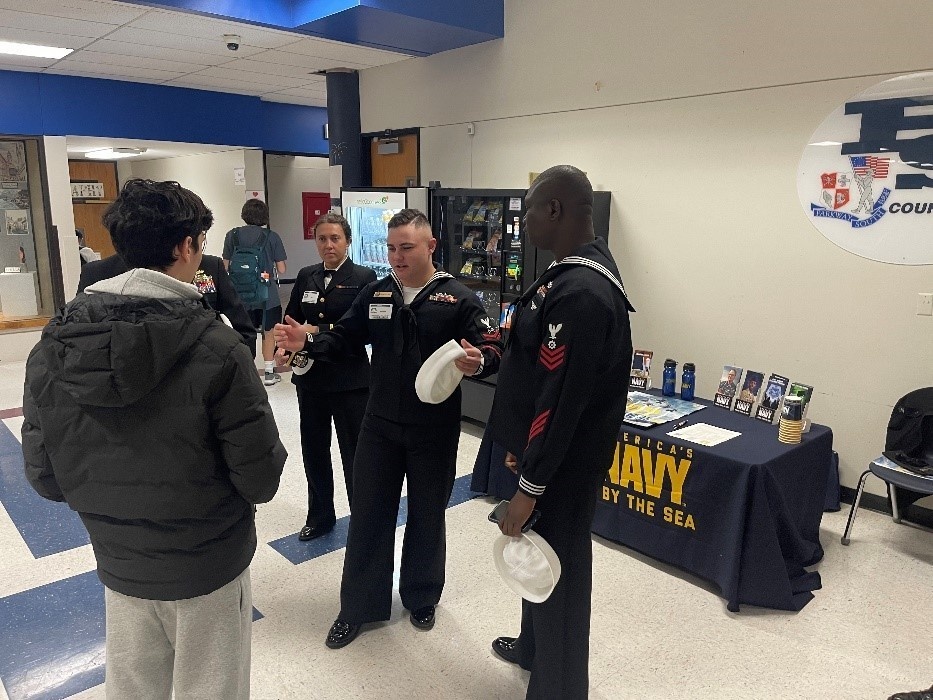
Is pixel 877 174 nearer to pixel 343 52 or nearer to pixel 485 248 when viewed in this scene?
pixel 485 248

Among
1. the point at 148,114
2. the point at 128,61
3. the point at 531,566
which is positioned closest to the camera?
the point at 531,566

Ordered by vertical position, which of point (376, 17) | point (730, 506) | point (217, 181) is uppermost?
point (376, 17)

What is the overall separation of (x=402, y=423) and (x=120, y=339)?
1255mm

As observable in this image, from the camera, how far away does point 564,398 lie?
1.75m

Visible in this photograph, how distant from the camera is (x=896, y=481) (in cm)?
311

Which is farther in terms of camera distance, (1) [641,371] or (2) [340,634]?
(1) [641,371]

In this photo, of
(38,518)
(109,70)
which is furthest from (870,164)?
(109,70)

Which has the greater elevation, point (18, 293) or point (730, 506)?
point (18, 293)

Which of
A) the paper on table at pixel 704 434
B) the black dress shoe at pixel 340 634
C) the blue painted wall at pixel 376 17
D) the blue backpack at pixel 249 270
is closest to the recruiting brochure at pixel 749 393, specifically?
the paper on table at pixel 704 434

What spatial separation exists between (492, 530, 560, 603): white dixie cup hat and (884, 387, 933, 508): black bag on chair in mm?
2290

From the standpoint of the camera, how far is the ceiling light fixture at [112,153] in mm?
9422

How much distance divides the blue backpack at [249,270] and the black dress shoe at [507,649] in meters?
4.23

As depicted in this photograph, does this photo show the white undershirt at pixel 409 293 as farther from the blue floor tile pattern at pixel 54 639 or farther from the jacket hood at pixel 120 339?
the blue floor tile pattern at pixel 54 639

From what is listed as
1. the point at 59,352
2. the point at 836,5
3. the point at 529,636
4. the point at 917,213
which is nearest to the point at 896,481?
the point at 917,213
